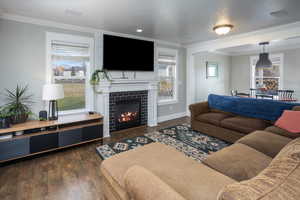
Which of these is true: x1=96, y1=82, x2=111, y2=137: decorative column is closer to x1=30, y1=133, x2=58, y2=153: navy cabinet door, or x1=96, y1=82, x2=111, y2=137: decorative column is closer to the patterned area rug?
the patterned area rug

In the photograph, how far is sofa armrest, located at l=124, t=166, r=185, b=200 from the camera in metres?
0.90

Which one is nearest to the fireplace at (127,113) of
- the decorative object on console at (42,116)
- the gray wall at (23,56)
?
the decorative object on console at (42,116)

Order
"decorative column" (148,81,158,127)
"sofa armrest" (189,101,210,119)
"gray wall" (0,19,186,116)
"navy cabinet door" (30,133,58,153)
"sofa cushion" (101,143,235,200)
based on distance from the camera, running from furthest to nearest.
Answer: "decorative column" (148,81,158,127), "sofa armrest" (189,101,210,119), "gray wall" (0,19,186,116), "navy cabinet door" (30,133,58,153), "sofa cushion" (101,143,235,200)

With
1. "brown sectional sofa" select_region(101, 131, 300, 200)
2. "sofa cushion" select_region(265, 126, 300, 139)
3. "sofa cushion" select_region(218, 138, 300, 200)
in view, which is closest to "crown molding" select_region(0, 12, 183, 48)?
"brown sectional sofa" select_region(101, 131, 300, 200)

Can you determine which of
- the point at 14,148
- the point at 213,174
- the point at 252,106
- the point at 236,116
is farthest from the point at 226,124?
the point at 14,148

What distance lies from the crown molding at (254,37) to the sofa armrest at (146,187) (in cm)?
420

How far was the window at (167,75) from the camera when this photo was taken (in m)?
5.12

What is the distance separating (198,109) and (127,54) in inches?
91.5

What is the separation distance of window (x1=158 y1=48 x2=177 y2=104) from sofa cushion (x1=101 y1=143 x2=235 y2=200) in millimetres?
3389

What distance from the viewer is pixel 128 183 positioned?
3.64 ft

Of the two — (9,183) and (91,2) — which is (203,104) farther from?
(9,183)

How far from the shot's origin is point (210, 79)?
21.6 feet

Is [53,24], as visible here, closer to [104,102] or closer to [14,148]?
[104,102]

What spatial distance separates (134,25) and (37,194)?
132 inches
